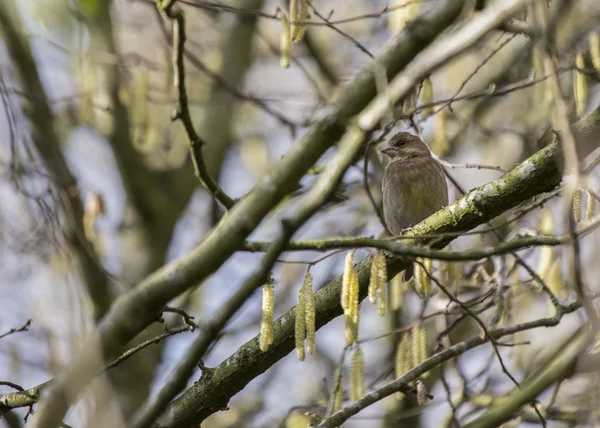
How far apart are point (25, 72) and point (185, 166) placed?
276 cm

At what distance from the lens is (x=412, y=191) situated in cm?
688

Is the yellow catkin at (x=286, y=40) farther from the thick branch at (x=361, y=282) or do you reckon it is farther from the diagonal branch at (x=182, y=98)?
the thick branch at (x=361, y=282)

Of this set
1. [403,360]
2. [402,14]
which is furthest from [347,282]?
[402,14]

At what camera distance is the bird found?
6.88 metres

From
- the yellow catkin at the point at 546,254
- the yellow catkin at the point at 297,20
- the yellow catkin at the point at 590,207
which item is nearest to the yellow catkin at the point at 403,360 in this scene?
the yellow catkin at the point at 546,254

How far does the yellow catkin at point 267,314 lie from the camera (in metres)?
3.90

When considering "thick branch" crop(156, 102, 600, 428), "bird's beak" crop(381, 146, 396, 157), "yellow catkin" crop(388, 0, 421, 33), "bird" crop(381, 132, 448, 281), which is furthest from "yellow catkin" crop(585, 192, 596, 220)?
"bird's beak" crop(381, 146, 396, 157)

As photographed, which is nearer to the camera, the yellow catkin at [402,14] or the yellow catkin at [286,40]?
the yellow catkin at [286,40]

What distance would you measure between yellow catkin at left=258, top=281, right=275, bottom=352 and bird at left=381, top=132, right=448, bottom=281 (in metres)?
2.84

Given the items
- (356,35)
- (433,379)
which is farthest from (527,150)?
(356,35)

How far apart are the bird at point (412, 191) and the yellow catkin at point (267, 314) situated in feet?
9.33

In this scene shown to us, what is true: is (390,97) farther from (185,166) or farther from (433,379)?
(185,166)

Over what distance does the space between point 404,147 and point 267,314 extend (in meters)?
3.96

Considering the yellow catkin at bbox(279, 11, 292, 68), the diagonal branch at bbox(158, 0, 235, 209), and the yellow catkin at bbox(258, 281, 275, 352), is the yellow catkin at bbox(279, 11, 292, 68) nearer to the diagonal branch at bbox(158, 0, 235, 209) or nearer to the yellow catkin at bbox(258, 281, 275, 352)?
the diagonal branch at bbox(158, 0, 235, 209)
